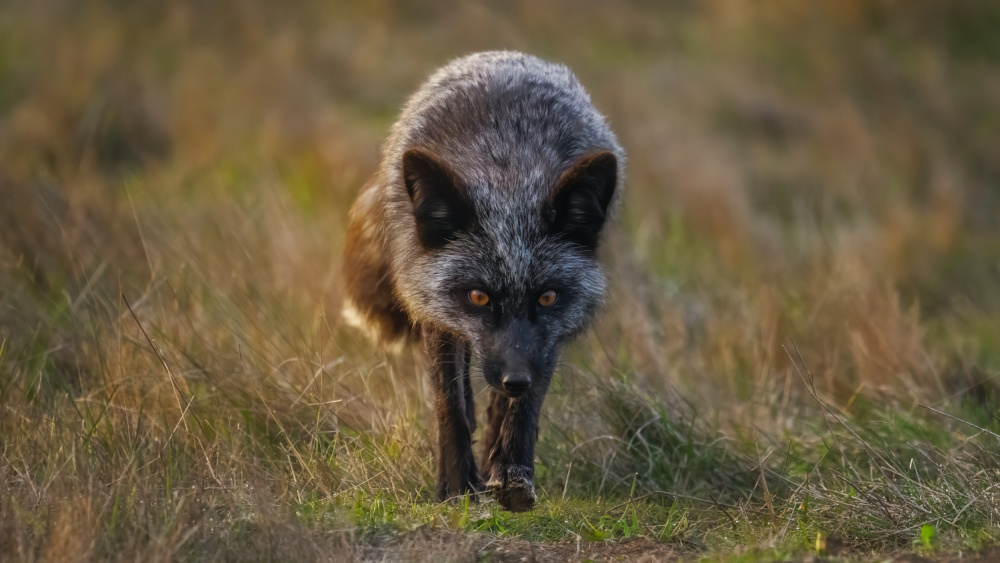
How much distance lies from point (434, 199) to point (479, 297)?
0.58 m

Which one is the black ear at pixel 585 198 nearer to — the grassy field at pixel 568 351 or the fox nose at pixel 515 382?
the fox nose at pixel 515 382

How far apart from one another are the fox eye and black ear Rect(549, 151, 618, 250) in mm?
359

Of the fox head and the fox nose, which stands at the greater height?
the fox head

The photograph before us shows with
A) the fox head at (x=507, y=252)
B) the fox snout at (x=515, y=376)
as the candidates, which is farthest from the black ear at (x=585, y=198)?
the fox snout at (x=515, y=376)

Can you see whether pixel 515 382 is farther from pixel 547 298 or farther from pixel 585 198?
pixel 585 198

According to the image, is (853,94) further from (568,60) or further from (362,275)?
(362,275)

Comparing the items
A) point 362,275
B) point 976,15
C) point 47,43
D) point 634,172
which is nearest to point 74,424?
point 362,275

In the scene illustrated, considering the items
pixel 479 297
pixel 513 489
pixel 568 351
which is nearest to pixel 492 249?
pixel 479 297

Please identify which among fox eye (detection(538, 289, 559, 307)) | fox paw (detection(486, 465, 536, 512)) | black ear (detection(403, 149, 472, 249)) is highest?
black ear (detection(403, 149, 472, 249))

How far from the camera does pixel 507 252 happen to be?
514 cm

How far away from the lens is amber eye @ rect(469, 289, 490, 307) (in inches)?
203

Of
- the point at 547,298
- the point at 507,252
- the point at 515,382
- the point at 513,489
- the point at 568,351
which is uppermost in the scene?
the point at 507,252

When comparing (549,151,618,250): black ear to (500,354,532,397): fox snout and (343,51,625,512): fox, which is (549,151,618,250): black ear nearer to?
(343,51,625,512): fox

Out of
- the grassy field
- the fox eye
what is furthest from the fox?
the grassy field
